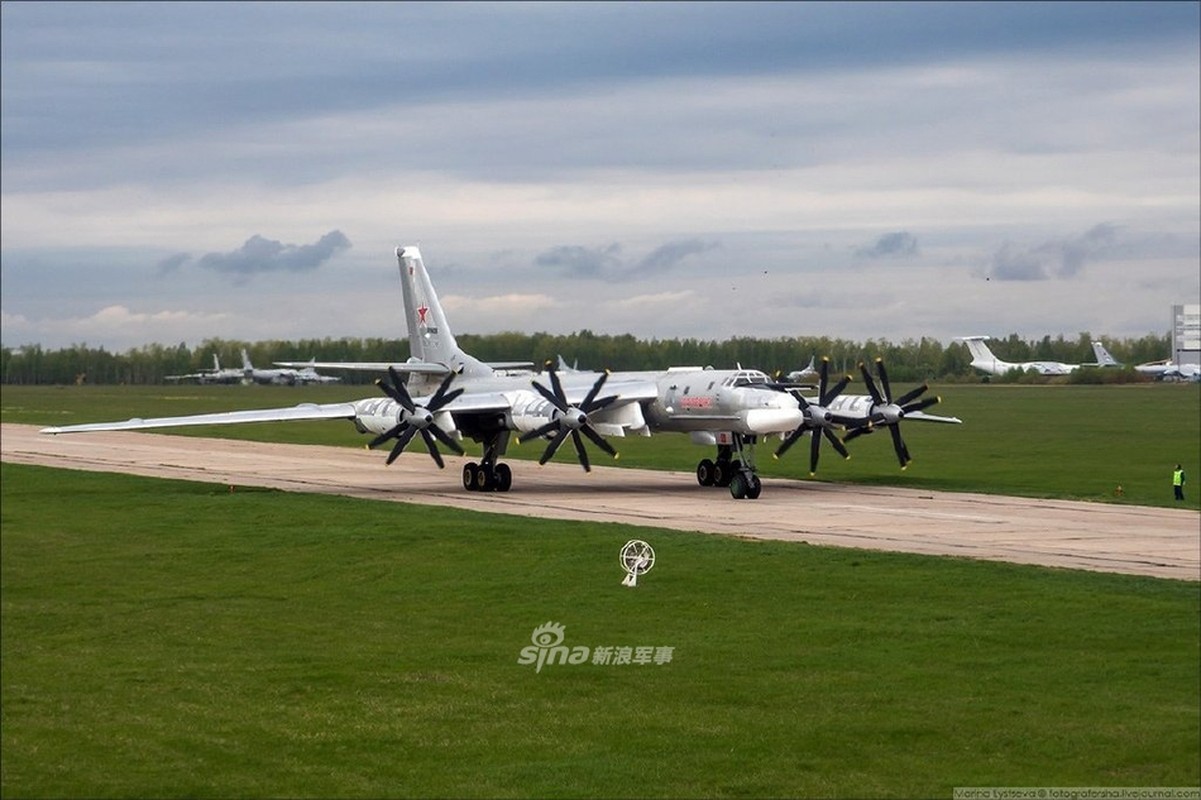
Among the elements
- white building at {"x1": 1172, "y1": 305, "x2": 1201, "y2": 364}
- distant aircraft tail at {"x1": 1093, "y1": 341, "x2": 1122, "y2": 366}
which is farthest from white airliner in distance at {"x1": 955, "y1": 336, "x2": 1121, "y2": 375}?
white building at {"x1": 1172, "y1": 305, "x2": 1201, "y2": 364}

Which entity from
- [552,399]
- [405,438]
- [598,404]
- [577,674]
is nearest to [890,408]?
[598,404]

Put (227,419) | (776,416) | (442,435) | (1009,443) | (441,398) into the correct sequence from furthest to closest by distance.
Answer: (1009,443), (442,435), (441,398), (227,419), (776,416)

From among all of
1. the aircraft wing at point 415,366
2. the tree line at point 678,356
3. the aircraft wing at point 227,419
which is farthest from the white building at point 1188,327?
the aircraft wing at point 227,419

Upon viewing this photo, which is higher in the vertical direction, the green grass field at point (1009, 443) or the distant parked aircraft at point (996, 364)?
the distant parked aircraft at point (996, 364)

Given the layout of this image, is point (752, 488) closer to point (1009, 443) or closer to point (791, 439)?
point (791, 439)

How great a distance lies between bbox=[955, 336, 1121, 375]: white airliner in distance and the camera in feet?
138

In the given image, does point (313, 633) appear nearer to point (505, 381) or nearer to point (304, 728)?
point (304, 728)

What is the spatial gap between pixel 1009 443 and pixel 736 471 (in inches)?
911

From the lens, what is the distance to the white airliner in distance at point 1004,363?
1652 inches

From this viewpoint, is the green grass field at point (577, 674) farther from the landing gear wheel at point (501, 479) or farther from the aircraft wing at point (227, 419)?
the landing gear wheel at point (501, 479)

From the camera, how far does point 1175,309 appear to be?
38.8 metres

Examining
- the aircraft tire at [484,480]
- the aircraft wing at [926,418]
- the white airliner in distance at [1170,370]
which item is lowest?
the aircraft tire at [484,480]

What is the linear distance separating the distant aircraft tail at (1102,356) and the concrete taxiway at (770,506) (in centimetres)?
428

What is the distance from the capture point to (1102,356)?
42656 mm
